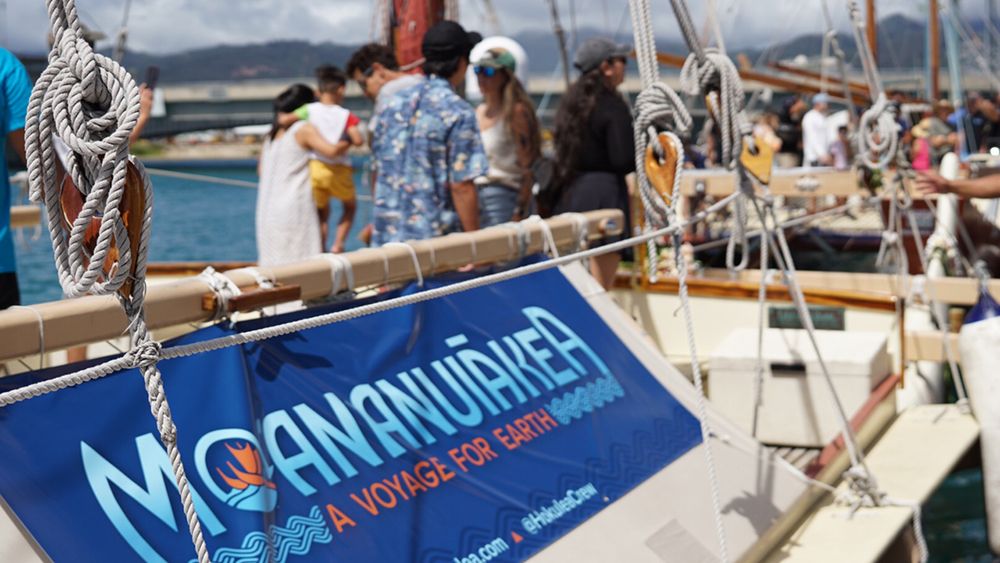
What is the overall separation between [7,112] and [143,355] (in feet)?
5.73

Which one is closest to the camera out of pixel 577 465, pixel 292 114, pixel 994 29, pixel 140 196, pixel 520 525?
pixel 140 196

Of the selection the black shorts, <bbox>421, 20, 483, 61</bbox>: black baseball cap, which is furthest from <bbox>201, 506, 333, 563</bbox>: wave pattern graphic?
<bbox>421, 20, 483, 61</bbox>: black baseball cap

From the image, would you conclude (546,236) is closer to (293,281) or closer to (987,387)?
(293,281)

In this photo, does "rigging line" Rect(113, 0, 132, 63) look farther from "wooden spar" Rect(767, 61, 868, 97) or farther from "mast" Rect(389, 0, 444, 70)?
"wooden spar" Rect(767, 61, 868, 97)

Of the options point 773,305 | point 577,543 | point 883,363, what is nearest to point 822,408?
point 883,363

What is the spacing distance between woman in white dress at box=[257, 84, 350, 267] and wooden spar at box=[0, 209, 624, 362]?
6.30 feet

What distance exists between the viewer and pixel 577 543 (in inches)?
107

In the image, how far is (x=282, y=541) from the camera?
7.37 feet

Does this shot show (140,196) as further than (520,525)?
No

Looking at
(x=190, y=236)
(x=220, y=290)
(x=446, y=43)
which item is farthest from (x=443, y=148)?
(x=190, y=236)

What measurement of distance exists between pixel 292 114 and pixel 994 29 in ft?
92.1

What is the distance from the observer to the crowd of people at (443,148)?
4.05 metres

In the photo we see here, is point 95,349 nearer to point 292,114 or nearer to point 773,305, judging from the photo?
point 292,114

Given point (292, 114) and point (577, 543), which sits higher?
point (292, 114)
